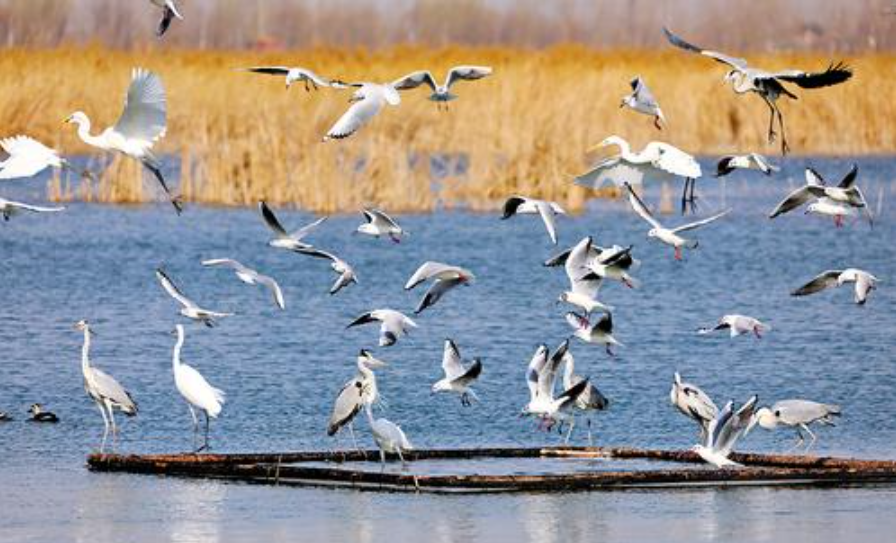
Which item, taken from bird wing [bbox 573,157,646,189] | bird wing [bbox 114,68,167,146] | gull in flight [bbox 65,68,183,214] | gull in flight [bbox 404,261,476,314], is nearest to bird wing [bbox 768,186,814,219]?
bird wing [bbox 573,157,646,189]

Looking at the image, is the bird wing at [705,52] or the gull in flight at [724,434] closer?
the gull in flight at [724,434]

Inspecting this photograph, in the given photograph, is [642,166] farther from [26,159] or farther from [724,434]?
[26,159]

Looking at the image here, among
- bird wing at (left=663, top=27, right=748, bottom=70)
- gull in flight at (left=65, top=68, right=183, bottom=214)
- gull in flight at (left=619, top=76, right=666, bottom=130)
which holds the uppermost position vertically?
bird wing at (left=663, top=27, right=748, bottom=70)

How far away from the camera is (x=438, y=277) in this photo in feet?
45.6

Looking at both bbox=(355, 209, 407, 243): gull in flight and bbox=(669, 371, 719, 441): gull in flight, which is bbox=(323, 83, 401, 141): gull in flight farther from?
bbox=(669, 371, 719, 441): gull in flight

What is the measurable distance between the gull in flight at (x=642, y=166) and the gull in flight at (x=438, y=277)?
0.95 metres

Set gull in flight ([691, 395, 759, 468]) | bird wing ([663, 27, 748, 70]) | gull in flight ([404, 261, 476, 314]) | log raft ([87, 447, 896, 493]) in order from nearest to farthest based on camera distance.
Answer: log raft ([87, 447, 896, 493]) → gull in flight ([691, 395, 759, 468]) → bird wing ([663, 27, 748, 70]) → gull in flight ([404, 261, 476, 314])

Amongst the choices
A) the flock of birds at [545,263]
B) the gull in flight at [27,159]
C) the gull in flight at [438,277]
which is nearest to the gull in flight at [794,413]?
the flock of birds at [545,263]

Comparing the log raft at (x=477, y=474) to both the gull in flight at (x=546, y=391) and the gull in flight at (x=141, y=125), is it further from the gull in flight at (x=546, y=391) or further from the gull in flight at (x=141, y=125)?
the gull in flight at (x=141, y=125)

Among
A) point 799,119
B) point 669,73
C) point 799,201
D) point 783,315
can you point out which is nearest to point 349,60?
point 669,73

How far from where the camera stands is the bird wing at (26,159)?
13977 millimetres

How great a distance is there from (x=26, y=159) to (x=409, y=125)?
16.8 m

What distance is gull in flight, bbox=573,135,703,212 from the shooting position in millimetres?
13594

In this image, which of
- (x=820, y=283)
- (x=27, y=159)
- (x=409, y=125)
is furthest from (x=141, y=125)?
(x=409, y=125)
